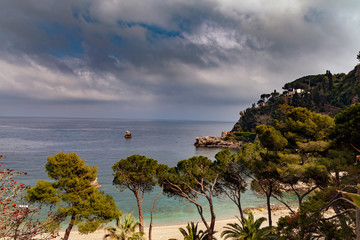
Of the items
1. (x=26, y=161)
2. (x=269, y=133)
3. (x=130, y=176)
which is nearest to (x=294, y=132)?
(x=269, y=133)

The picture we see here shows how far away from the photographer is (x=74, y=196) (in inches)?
623

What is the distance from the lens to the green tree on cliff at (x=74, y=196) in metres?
15.5

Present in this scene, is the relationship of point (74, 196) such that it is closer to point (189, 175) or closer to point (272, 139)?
point (189, 175)

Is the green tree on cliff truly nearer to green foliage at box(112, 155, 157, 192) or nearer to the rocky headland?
green foliage at box(112, 155, 157, 192)

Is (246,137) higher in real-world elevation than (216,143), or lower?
higher

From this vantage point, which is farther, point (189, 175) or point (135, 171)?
point (135, 171)

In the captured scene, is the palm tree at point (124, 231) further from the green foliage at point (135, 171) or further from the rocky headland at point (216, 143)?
the rocky headland at point (216, 143)

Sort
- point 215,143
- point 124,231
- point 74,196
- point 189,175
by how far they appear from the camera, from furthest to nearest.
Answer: point 215,143
point 189,175
point 124,231
point 74,196

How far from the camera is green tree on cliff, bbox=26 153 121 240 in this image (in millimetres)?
15453

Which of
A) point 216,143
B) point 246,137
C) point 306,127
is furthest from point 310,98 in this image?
point 306,127

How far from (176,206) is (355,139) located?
28893 millimetres

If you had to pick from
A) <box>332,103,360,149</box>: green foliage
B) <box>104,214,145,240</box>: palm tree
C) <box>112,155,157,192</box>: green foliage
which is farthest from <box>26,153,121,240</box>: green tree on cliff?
<box>332,103,360,149</box>: green foliage

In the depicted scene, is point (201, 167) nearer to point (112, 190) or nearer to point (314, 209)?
point (314, 209)

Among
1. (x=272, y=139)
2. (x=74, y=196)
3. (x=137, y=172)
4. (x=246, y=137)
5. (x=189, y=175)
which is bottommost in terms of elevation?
(x=246, y=137)
